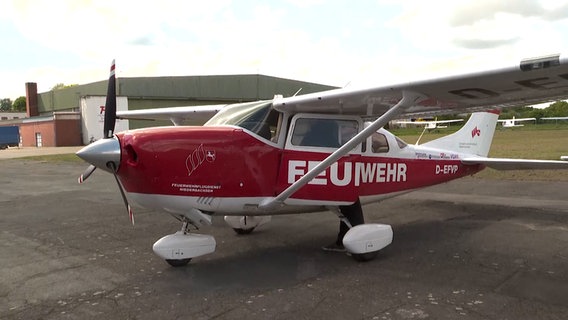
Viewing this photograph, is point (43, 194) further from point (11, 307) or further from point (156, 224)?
point (11, 307)

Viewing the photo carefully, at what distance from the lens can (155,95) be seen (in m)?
46.9

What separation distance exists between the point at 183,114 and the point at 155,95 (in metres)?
39.9

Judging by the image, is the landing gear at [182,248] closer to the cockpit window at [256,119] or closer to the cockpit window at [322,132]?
the cockpit window at [256,119]

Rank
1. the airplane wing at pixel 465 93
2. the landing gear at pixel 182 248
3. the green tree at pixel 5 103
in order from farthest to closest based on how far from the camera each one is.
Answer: the green tree at pixel 5 103, the landing gear at pixel 182 248, the airplane wing at pixel 465 93

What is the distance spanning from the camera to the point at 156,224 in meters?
8.33

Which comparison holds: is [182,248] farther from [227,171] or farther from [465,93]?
[465,93]

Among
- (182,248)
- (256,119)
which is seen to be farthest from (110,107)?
(182,248)

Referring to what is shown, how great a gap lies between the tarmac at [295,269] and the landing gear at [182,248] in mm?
141

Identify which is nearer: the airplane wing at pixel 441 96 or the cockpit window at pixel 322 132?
the airplane wing at pixel 441 96

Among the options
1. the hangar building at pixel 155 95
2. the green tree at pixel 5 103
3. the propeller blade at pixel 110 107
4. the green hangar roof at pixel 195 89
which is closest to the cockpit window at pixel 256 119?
the propeller blade at pixel 110 107

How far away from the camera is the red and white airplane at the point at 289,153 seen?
5.10 meters

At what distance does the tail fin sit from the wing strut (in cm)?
340

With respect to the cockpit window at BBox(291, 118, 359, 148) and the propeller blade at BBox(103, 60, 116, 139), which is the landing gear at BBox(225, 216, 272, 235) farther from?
the propeller blade at BBox(103, 60, 116, 139)

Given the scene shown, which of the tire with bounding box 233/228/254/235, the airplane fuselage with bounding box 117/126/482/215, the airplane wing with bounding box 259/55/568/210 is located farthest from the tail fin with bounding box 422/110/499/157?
the tire with bounding box 233/228/254/235
